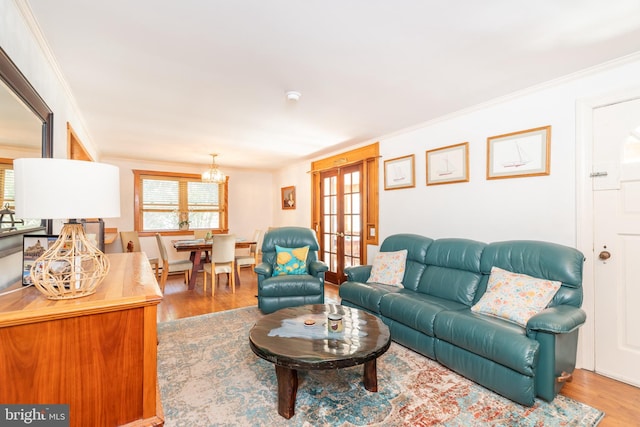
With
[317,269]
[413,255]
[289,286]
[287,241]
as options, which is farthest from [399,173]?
[289,286]

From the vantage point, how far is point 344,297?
340cm

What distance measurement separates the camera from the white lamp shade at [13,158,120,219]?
109 centimetres

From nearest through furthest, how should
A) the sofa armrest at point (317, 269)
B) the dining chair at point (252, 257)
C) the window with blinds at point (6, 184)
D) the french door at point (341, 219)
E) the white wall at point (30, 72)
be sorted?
the window with blinds at point (6, 184)
the white wall at point (30, 72)
the sofa armrest at point (317, 269)
the french door at point (341, 219)
the dining chair at point (252, 257)

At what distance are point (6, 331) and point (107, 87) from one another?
236 cm

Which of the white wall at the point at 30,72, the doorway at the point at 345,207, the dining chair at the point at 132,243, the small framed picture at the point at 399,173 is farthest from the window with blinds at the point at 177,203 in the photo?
the small framed picture at the point at 399,173

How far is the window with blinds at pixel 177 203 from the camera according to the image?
239 inches

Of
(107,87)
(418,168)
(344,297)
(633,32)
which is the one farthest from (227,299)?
(633,32)

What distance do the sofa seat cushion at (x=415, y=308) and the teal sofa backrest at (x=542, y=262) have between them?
385mm

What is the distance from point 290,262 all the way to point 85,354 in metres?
2.83

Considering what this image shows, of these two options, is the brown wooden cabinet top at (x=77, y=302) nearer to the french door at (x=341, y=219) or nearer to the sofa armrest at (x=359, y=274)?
the sofa armrest at (x=359, y=274)

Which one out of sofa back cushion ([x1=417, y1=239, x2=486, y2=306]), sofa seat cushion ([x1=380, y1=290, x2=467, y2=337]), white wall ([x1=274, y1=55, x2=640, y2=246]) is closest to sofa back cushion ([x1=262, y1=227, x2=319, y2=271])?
white wall ([x1=274, y1=55, x2=640, y2=246])

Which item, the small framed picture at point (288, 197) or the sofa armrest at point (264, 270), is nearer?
the sofa armrest at point (264, 270)

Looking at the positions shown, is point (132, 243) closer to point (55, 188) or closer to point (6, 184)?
point (6, 184)

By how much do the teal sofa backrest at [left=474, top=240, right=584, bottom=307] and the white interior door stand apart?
32cm
